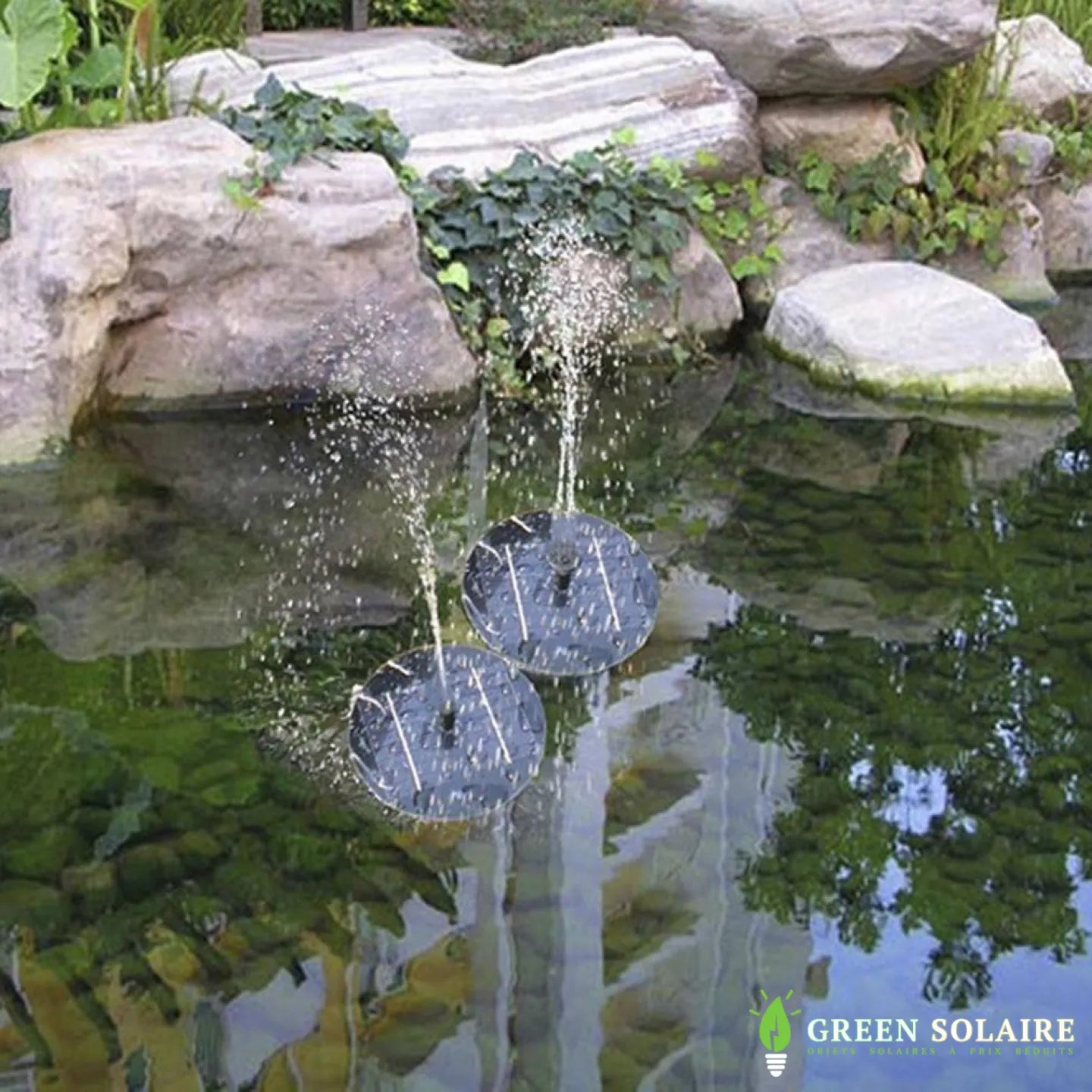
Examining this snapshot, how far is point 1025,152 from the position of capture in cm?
766

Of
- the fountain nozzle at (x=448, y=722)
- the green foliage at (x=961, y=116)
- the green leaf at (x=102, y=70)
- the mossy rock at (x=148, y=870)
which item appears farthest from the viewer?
the green foliage at (x=961, y=116)

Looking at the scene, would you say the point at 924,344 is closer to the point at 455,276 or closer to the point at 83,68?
the point at 455,276

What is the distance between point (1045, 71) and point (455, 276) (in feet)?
12.5

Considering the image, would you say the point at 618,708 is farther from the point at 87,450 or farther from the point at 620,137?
the point at 620,137

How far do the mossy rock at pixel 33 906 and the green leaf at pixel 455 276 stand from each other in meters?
3.49

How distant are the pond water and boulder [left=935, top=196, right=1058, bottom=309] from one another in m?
2.31

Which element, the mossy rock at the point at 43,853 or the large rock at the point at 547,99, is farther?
the large rock at the point at 547,99

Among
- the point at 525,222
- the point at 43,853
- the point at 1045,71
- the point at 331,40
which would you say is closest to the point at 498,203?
the point at 525,222

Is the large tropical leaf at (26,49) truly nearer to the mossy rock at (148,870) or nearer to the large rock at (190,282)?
the large rock at (190,282)

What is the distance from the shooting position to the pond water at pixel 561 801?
2719mm

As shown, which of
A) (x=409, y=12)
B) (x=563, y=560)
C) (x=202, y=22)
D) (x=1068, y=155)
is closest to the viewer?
(x=563, y=560)

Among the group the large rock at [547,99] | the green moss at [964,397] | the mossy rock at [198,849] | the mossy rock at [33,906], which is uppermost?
the large rock at [547,99]

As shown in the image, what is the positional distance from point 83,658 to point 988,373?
11.6 ft

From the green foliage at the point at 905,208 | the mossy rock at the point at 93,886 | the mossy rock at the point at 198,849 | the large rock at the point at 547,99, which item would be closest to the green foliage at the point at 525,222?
the large rock at the point at 547,99
